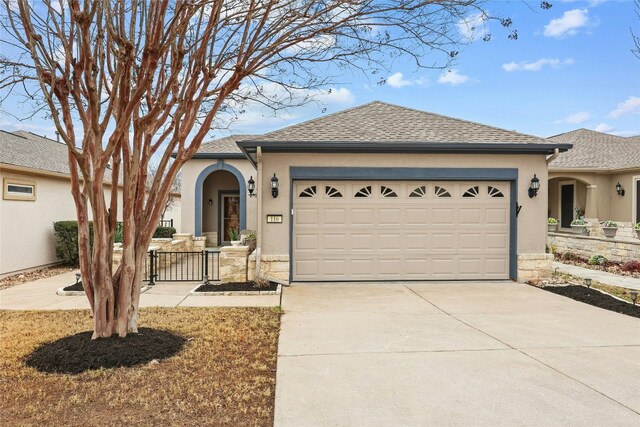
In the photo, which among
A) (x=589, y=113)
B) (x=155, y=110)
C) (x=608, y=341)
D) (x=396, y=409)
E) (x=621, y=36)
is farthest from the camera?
(x=589, y=113)

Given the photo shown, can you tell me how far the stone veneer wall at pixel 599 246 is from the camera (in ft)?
37.7

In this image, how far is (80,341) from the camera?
450 cm

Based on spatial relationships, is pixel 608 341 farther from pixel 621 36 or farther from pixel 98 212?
pixel 98 212

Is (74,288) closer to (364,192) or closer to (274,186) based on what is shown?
(274,186)

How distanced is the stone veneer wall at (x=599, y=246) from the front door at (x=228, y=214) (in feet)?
38.1

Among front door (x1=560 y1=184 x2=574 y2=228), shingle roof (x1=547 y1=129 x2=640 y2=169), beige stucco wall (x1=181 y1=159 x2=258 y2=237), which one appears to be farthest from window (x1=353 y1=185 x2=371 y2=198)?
front door (x1=560 y1=184 x2=574 y2=228)

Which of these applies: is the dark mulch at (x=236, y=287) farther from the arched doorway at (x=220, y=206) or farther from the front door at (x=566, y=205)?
the front door at (x=566, y=205)

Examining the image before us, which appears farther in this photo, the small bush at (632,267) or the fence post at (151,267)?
the small bush at (632,267)

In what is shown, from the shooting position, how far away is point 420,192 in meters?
9.06

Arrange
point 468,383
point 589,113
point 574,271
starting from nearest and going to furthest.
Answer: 1. point 468,383
2. point 574,271
3. point 589,113

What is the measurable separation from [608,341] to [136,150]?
5.96m

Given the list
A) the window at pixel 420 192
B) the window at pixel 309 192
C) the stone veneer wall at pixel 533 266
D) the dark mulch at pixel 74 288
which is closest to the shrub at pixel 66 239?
the dark mulch at pixel 74 288

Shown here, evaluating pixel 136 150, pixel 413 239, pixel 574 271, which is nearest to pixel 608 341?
pixel 413 239

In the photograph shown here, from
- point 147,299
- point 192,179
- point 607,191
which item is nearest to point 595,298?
point 147,299
